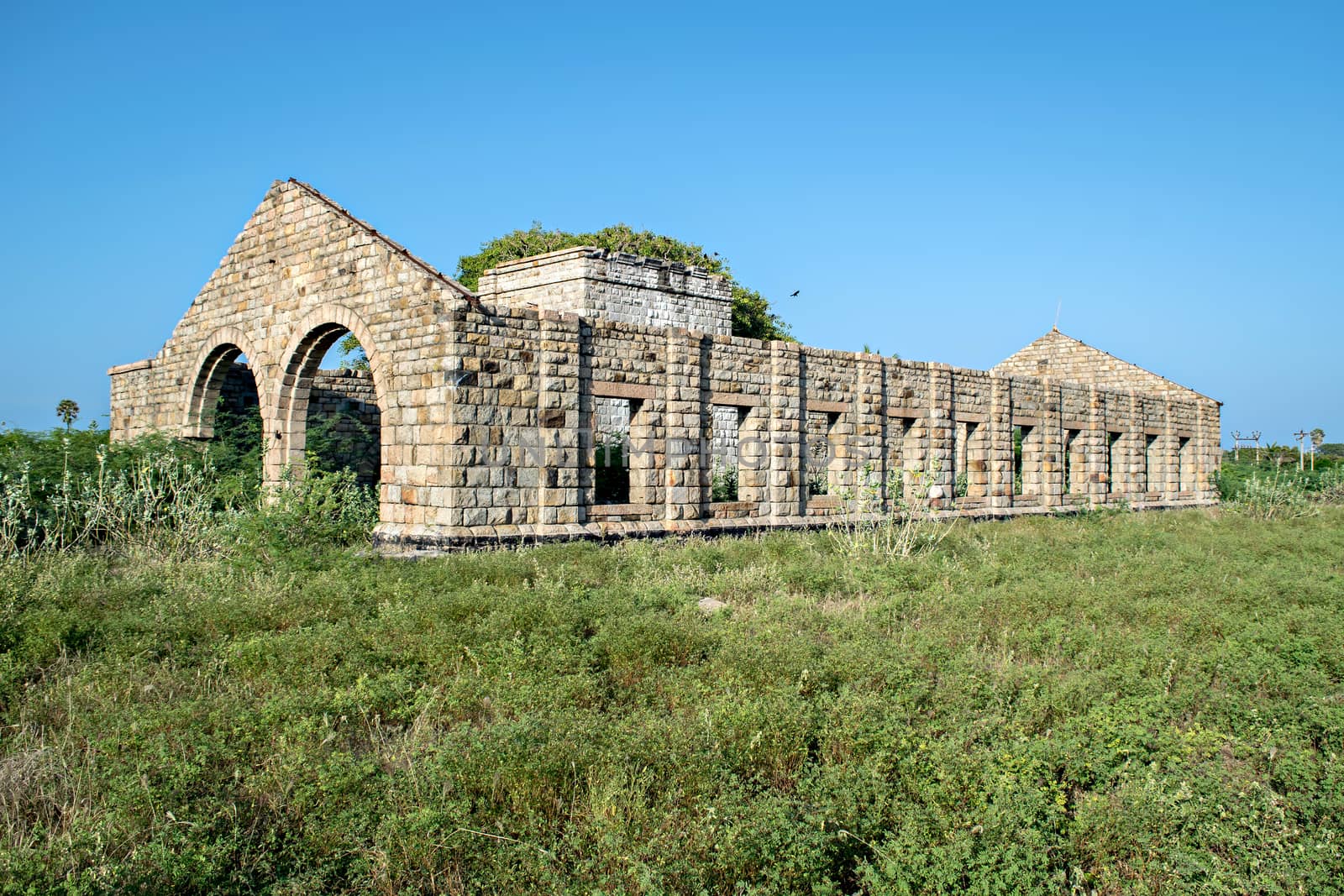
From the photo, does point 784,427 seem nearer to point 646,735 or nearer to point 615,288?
point 615,288

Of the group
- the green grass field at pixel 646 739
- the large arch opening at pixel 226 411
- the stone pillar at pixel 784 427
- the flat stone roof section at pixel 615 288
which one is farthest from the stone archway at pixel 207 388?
the stone pillar at pixel 784 427

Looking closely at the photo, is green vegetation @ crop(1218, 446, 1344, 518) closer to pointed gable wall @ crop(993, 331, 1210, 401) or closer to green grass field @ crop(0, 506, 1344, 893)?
pointed gable wall @ crop(993, 331, 1210, 401)

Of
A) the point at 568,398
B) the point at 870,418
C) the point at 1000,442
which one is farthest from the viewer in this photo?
the point at 1000,442

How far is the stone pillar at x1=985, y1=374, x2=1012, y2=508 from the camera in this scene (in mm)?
20750

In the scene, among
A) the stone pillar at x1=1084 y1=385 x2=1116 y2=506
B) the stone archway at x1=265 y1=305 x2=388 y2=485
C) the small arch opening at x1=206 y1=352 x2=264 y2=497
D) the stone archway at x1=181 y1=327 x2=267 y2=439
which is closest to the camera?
the stone archway at x1=265 y1=305 x2=388 y2=485

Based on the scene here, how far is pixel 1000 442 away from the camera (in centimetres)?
2100

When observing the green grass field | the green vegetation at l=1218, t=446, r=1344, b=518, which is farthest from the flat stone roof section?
the green vegetation at l=1218, t=446, r=1344, b=518

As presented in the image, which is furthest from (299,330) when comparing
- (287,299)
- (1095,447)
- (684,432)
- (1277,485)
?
(1277,485)

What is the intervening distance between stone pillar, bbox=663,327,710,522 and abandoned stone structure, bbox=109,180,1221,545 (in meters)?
0.03

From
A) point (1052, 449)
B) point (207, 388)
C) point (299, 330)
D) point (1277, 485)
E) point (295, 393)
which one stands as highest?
point (299, 330)

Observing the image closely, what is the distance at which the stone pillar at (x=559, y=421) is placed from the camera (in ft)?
42.0

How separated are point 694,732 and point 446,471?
739 cm

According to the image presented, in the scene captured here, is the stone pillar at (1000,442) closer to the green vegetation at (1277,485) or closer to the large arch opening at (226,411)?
the green vegetation at (1277,485)

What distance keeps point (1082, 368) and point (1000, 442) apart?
12.6 m
